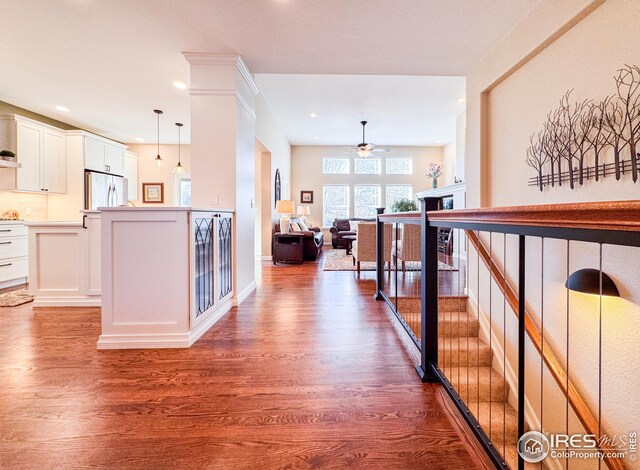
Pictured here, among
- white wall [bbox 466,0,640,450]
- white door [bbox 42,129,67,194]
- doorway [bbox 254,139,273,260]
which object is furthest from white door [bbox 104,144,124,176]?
white wall [bbox 466,0,640,450]

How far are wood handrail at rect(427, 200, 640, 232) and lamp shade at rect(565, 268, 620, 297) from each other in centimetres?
130

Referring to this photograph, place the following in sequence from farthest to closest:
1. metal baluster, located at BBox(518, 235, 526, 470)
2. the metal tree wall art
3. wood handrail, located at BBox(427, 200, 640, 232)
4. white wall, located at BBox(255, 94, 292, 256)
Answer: white wall, located at BBox(255, 94, 292, 256) → the metal tree wall art → metal baluster, located at BBox(518, 235, 526, 470) → wood handrail, located at BBox(427, 200, 640, 232)

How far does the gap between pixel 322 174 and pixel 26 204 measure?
6.99 metres

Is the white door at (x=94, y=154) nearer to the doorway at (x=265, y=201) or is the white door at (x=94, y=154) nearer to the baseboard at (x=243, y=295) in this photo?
the doorway at (x=265, y=201)

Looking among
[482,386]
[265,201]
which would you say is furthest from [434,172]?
[482,386]

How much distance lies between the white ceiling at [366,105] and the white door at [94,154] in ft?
12.1

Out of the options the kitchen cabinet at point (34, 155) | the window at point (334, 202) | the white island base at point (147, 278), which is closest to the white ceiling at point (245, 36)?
the kitchen cabinet at point (34, 155)

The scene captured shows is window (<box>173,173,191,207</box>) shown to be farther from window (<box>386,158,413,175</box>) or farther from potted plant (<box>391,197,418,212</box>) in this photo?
window (<box>386,158,413,175</box>)

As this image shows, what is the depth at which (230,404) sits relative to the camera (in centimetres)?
157

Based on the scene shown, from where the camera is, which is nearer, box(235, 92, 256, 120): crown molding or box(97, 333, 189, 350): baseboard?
box(97, 333, 189, 350): baseboard

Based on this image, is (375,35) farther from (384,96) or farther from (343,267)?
(343,267)

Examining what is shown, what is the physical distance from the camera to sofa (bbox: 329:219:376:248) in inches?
340

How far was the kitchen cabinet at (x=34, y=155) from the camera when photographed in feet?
15.4

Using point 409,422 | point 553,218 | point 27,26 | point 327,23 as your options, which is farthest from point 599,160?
point 27,26
